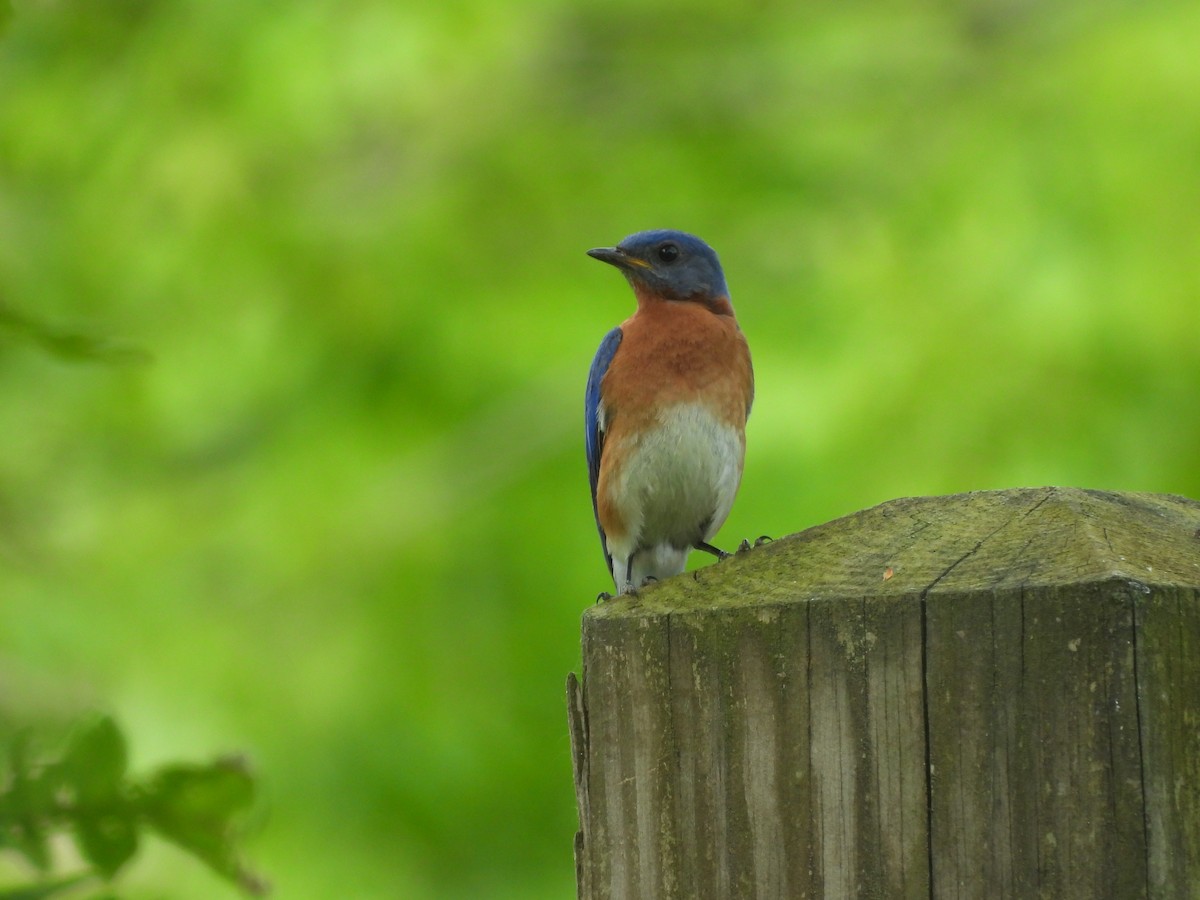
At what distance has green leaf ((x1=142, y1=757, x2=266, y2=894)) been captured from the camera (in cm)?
85

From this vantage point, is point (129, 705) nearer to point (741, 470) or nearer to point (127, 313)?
point (127, 313)

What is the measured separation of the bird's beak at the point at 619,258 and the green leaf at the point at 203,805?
3809 mm

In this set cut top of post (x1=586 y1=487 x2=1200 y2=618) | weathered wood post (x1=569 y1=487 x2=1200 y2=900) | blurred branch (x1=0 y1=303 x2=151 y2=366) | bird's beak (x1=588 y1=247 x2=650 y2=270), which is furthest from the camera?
bird's beak (x1=588 y1=247 x2=650 y2=270)

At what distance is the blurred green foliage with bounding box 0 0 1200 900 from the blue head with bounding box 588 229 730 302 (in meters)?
0.35

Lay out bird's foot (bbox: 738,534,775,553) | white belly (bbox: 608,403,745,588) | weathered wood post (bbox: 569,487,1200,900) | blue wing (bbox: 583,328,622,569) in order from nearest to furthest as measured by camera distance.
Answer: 1. weathered wood post (bbox: 569,487,1200,900)
2. bird's foot (bbox: 738,534,775,553)
3. white belly (bbox: 608,403,745,588)
4. blue wing (bbox: 583,328,622,569)

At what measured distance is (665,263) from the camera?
4621mm

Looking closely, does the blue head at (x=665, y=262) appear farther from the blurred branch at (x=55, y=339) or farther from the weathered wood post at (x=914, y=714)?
the blurred branch at (x=55, y=339)

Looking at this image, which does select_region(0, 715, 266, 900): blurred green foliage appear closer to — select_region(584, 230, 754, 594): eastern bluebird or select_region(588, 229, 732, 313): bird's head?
select_region(584, 230, 754, 594): eastern bluebird

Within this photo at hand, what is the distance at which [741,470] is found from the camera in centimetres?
432

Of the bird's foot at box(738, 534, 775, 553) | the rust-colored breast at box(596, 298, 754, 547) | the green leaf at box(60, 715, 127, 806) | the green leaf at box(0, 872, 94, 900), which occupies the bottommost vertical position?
the green leaf at box(0, 872, 94, 900)

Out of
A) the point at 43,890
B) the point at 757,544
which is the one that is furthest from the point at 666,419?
the point at 43,890

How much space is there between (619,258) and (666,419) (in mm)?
684

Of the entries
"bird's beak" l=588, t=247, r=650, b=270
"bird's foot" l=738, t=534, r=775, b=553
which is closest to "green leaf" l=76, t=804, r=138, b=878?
"bird's foot" l=738, t=534, r=775, b=553

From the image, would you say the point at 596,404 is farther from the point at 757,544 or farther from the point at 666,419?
the point at 757,544
